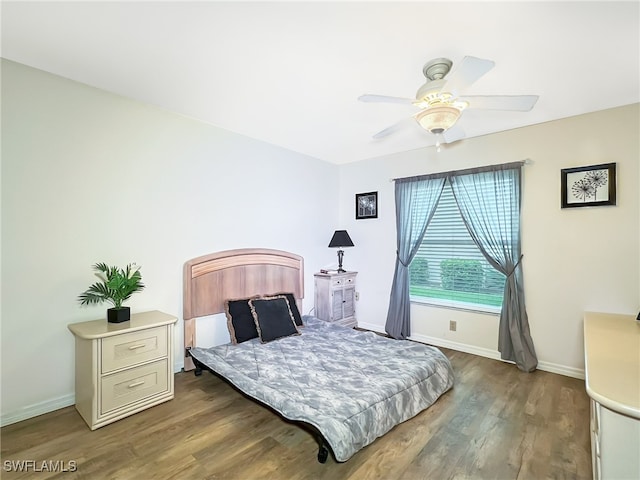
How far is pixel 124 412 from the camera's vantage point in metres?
2.21

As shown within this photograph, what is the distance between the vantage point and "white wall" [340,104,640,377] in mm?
2736

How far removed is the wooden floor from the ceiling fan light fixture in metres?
2.12

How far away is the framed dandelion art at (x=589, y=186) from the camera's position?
2.79 m

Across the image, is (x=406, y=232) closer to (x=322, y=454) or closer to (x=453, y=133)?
(x=453, y=133)

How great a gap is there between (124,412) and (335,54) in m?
2.93

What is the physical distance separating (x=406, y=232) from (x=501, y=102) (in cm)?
230

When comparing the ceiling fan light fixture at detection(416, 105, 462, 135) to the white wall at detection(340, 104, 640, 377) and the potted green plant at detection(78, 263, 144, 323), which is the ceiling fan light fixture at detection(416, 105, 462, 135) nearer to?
the white wall at detection(340, 104, 640, 377)

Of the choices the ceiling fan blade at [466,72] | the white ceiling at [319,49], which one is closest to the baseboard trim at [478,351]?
the white ceiling at [319,49]

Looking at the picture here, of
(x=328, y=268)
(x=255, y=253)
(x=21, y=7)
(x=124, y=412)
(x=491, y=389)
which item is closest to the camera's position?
(x=21, y=7)

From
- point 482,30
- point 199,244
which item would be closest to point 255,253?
point 199,244

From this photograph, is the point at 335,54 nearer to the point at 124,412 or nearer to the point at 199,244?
the point at 199,244

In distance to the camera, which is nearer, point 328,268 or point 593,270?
point 593,270

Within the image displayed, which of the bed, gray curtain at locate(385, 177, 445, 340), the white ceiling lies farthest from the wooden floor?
the white ceiling

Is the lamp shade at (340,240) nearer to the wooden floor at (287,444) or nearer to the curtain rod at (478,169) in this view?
the curtain rod at (478,169)
